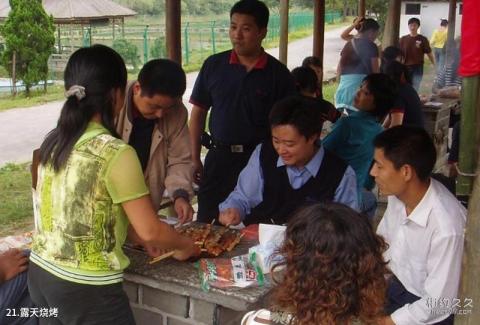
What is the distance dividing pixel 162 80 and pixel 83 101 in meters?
0.64

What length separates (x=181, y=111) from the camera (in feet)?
9.12

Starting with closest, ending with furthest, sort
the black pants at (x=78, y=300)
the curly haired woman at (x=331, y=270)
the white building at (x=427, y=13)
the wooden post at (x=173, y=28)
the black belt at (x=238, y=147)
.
Answer: the curly haired woman at (x=331, y=270), the black pants at (x=78, y=300), the black belt at (x=238, y=147), the wooden post at (x=173, y=28), the white building at (x=427, y=13)

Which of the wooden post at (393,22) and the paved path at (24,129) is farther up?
the wooden post at (393,22)

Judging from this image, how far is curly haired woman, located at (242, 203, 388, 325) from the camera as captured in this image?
1.41 metres

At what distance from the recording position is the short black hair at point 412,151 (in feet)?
7.00

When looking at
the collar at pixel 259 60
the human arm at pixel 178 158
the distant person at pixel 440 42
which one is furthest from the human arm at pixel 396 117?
the distant person at pixel 440 42

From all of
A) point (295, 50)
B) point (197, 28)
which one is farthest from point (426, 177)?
point (197, 28)

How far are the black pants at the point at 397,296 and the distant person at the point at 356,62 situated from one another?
4803 mm

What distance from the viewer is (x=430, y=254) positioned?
6.70 feet

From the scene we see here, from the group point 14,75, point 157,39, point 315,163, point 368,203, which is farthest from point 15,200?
point 157,39

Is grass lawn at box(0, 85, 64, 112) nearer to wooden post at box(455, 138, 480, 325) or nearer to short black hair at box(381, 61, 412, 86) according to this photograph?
short black hair at box(381, 61, 412, 86)

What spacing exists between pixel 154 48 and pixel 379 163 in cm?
1671

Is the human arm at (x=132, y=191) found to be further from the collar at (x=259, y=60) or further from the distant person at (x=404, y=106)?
the distant person at (x=404, y=106)

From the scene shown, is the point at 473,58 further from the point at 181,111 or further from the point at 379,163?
the point at 181,111
